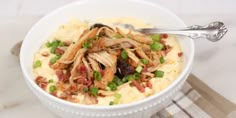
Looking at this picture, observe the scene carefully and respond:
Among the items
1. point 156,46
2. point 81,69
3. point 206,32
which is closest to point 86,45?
point 81,69

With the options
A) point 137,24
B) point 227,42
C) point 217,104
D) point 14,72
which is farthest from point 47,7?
point 217,104

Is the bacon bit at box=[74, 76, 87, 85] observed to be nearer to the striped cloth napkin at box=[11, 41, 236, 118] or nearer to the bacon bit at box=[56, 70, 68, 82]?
the bacon bit at box=[56, 70, 68, 82]

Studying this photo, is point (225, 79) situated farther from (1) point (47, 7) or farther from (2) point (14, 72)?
(1) point (47, 7)

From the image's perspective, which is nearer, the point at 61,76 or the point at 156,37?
the point at 61,76

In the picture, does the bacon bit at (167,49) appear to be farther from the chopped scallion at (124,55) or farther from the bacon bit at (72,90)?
the bacon bit at (72,90)

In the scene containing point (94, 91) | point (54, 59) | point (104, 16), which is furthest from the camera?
point (104, 16)

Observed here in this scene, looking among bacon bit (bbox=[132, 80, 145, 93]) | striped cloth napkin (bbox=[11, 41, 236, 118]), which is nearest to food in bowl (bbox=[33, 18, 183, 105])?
bacon bit (bbox=[132, 80, 145, 93])

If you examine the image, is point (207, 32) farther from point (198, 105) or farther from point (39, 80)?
point (39, 80)
